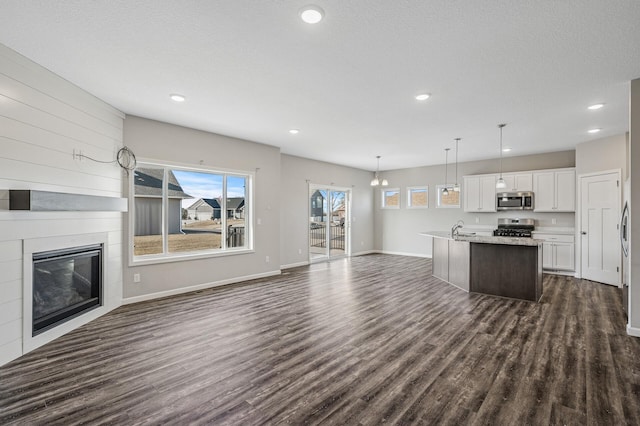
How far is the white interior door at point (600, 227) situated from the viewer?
5.50 metres

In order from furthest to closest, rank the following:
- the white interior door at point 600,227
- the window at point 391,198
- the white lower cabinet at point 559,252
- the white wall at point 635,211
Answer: the window at point 391,198
the white lower cabinet at point 559,252
the white interior door at point 600,227
the white wall at point 635,211

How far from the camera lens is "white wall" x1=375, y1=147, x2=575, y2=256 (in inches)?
280

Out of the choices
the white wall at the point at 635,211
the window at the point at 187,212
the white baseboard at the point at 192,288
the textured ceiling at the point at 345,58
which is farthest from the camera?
the window at the point at 187,212

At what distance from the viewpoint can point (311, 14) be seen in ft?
7.23

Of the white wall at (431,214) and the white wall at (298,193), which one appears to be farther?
the white wall at (298,193)

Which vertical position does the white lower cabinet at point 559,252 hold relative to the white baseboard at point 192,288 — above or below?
above

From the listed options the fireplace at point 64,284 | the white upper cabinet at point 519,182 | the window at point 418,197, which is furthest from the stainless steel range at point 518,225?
the fireplace at point 64,284

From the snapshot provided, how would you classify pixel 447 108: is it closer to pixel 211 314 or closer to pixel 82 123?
pixel 211 314

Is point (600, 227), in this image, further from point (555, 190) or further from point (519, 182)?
point (519, 182)

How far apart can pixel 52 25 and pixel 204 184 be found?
335cm

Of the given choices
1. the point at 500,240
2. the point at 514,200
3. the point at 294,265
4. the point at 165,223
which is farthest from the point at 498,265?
the point at 165,223

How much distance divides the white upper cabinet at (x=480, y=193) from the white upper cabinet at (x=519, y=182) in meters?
0.31

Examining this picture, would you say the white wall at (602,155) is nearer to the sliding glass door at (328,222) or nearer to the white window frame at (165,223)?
the sliding glass door at (328,222)

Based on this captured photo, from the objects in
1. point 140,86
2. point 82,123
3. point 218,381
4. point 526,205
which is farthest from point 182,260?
point 526,205
